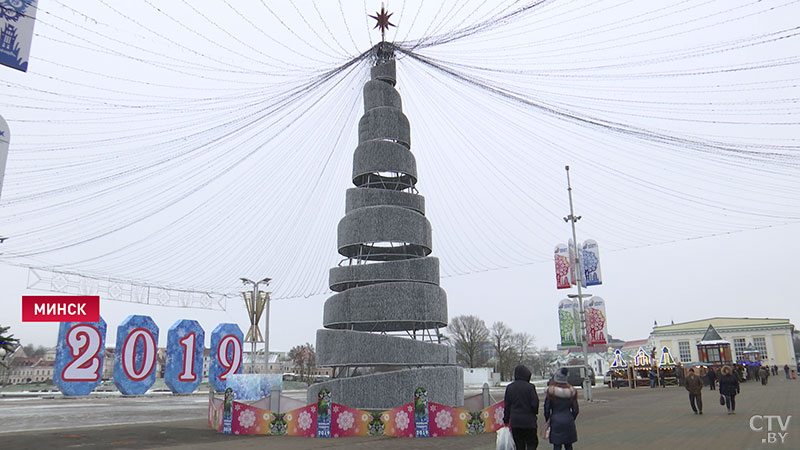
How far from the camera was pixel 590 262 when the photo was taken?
33.2m

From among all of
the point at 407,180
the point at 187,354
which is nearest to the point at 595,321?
the point at 407,180

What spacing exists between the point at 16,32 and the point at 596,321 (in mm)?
32501

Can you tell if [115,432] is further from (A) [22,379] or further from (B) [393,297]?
(A) [22,379]

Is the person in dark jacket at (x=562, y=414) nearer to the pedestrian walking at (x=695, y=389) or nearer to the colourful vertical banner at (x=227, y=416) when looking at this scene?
the colourful vertical banner at (x=227, y=416)

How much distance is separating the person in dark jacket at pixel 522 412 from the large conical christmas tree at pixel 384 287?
11.1 m

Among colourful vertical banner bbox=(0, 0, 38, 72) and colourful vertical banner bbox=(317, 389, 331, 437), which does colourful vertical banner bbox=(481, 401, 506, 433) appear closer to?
colourful vertical banner bbox=(317, 389, 331, 437)

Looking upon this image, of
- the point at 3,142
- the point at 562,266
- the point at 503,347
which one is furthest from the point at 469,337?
the point at 3,142

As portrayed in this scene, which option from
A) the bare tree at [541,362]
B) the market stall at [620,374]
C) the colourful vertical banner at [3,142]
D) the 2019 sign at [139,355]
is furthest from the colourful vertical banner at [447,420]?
the bare tree at [541,362]

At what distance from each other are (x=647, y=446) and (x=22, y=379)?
507ft

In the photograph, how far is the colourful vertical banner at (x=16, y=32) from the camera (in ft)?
30.3

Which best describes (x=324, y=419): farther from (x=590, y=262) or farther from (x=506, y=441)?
(x=590, y=262)

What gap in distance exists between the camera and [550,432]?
28.2ft

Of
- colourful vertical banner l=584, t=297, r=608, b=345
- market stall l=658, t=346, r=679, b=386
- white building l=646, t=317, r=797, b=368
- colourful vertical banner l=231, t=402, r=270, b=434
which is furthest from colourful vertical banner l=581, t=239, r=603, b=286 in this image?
white building l=646, t=317, r=797, b=368

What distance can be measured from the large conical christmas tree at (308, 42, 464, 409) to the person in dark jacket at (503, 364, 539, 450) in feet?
36.3
